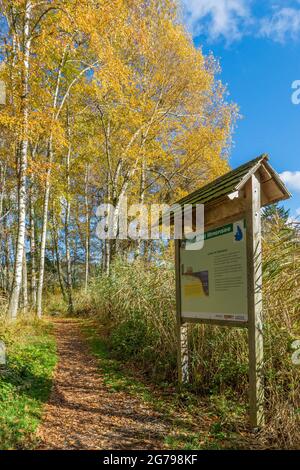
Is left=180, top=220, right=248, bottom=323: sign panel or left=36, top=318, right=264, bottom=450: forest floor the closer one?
left=36, top=318, right=264, bottom=450: forest floor

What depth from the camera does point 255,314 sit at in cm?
371

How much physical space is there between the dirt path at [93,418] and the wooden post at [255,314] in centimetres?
104

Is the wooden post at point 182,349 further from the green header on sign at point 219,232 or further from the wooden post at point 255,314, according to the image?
the wooden post at point 255,314

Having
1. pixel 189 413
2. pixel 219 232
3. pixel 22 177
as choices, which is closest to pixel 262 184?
pixel 219 232

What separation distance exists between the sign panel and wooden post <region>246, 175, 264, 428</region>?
11 cm

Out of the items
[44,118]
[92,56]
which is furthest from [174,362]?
[92,56]

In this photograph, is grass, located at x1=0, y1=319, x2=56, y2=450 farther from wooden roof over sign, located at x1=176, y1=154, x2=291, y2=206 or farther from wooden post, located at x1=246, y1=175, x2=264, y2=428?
wooden roof over sign, located at x1=176, y1=154, x2=291, y2=206

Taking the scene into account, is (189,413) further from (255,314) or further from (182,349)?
(255,314)

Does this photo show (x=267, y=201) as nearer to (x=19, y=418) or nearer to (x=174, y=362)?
(x=174, y=362)

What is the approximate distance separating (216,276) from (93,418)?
2203 millimetres

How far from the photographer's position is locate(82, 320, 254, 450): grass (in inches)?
138

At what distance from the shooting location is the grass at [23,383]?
3.52 m

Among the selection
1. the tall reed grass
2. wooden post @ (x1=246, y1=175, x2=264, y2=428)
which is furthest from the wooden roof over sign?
the tall reed grass
